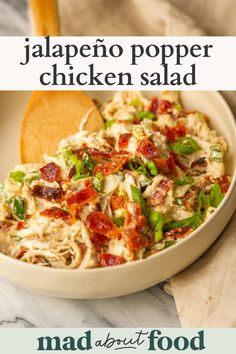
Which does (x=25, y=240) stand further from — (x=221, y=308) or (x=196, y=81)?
(x=196, y=81)

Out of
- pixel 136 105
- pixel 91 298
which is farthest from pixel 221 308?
pixel 136 105

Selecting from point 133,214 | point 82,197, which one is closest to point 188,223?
point 133,214

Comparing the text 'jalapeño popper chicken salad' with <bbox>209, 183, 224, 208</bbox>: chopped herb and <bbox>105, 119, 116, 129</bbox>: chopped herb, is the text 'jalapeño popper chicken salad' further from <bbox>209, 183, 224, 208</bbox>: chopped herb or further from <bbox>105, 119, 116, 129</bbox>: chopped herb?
<bbox>105, 119, 116, 129</bbox>: chopped herb

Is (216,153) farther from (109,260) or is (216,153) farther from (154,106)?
(109,260)

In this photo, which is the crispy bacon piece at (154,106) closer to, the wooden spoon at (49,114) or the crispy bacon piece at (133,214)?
the wooden spoon at (49,114)

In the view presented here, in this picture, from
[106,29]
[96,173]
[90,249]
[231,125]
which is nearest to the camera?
[90,249]

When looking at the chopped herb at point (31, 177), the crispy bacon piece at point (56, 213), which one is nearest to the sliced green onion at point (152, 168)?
the crispy bacon piece at point (56, 213)

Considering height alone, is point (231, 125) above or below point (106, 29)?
below
